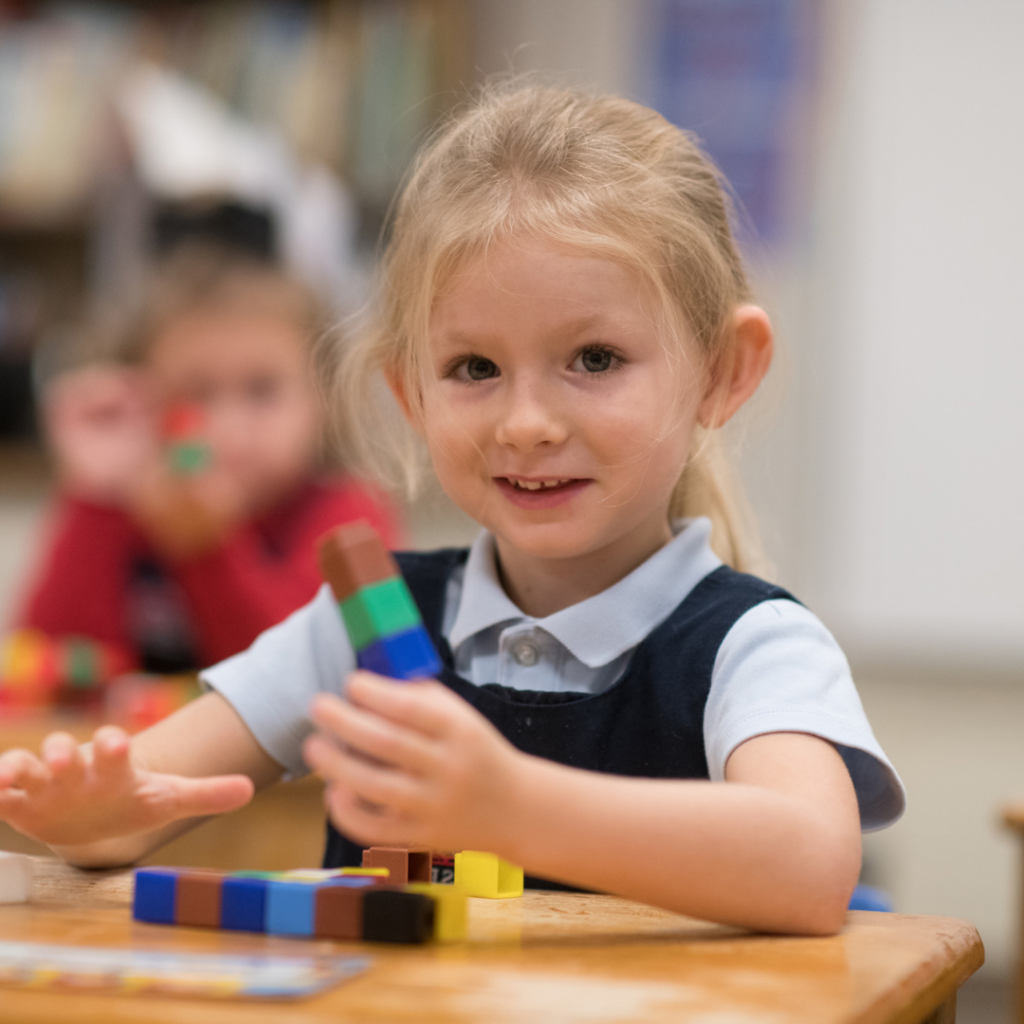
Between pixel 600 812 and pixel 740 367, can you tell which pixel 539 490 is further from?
pixel 600 812

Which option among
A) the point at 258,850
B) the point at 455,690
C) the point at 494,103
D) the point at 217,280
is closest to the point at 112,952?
the point at 455,690

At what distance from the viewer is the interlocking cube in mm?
606

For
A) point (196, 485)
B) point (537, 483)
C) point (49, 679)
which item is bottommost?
point (49, 679)

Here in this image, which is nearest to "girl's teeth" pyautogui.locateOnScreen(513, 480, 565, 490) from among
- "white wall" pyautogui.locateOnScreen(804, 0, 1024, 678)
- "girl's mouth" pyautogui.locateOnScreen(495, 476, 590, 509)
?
"girl's mouth" pyautogui.locateOnScreen(495, 476, 590, 509)

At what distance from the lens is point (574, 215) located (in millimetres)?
891

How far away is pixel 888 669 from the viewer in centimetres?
289

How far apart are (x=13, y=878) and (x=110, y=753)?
0.08 metres

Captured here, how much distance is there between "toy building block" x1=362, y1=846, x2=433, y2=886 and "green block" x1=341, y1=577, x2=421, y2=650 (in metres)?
0.15

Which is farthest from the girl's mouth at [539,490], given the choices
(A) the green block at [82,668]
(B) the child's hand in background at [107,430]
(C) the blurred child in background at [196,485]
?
(B) the child's hand in background at [107,430]

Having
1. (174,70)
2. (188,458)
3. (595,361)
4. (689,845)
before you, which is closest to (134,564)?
(188,458)

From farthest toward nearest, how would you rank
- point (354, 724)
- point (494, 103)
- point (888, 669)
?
point (888, 669)
point (494, 103)
point (354, 724)

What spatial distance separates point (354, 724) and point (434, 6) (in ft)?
9.00

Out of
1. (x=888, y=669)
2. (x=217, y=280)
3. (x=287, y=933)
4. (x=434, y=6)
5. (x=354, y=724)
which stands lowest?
(x=888, y=669)

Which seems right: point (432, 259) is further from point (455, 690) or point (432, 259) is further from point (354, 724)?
point (354, 724)
